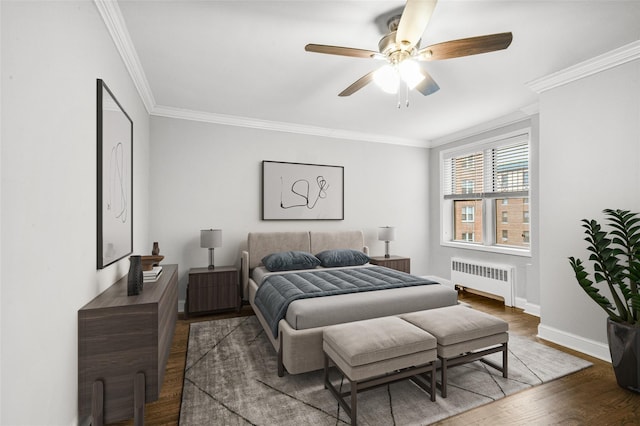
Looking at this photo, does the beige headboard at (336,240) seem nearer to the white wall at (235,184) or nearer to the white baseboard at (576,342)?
the white wall at (235,184)

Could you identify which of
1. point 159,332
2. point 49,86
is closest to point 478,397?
point 159,332

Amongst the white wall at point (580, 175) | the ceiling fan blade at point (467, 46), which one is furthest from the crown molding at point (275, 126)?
the ceiling fan blade at point (467, 46)

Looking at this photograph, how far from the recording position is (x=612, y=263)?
2342mm

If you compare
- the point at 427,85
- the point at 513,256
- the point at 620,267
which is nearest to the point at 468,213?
the point at 513,256

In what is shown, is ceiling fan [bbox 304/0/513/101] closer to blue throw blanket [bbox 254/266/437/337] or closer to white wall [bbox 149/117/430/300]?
blue throw blanket [bbox 254/266/437/337]

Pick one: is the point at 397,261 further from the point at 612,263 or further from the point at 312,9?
the point at 312,9

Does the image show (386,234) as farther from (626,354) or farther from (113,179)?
(113,179)

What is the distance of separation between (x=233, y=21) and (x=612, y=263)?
3.43 metres

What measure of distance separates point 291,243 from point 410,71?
2.97 meters

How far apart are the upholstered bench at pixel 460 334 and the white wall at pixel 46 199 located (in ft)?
7.30

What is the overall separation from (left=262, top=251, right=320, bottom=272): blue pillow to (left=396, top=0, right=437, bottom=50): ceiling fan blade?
276 cm

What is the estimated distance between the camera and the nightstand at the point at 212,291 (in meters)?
3.70

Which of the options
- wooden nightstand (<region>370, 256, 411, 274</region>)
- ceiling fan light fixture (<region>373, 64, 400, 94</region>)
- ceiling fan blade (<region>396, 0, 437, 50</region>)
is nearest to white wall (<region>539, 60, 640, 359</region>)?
wooden nightstand (<region>370, 256, 411, 274</region>)

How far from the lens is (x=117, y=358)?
1731mm
